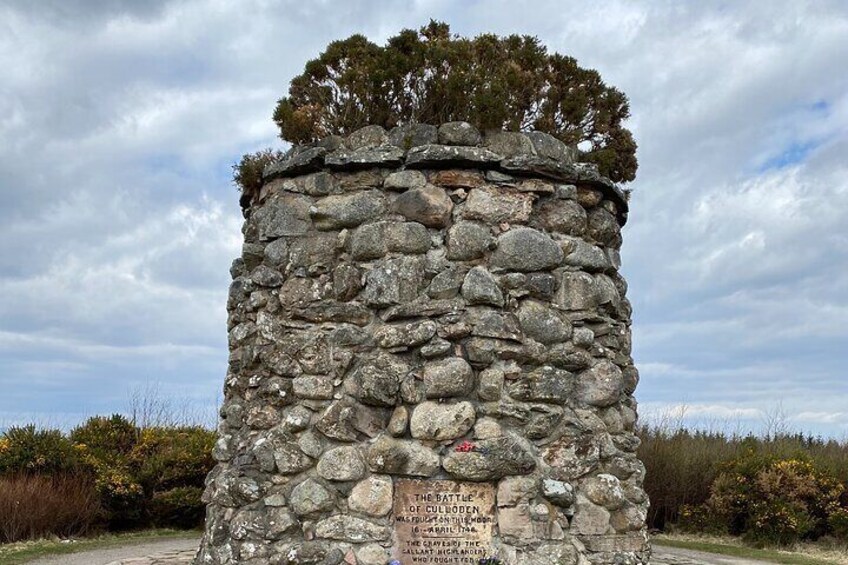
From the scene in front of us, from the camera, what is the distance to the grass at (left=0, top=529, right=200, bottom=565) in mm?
9508

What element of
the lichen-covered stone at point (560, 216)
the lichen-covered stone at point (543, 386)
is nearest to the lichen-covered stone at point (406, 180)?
the lichen-covered stone at point (560, 216)

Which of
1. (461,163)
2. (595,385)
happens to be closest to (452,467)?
(595,385)

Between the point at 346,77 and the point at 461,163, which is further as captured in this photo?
the point at 346,77

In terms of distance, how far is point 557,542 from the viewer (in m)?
5.73

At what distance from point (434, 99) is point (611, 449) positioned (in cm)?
293

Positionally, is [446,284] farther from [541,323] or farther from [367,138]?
[367,138]

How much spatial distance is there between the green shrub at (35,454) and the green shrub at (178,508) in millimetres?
1310

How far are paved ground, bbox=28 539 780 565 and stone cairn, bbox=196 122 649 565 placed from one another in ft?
8.77

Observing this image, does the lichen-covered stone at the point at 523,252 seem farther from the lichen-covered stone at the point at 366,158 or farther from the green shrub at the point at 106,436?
the green shrub at the point at 106,436

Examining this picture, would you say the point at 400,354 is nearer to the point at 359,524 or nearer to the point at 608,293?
the point at 359,524

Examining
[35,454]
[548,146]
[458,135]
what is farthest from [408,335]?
[35,454]

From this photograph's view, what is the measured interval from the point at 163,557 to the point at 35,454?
4.69m

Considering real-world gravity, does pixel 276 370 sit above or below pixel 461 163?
below

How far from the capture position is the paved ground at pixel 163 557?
8.55 meters
